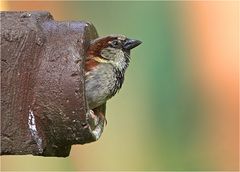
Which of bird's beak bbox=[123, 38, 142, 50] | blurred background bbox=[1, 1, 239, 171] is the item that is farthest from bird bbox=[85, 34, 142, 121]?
blurred background bbox=[1, 1, 239, 171]

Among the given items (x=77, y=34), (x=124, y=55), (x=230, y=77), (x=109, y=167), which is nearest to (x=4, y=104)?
(x=77, y=34)

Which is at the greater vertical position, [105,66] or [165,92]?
[105,66]

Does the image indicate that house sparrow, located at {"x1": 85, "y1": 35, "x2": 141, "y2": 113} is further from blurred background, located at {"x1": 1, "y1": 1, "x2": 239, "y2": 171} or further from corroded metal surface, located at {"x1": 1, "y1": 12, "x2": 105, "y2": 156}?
blurred background, located at {"x1": 1, "y1": 1, "x2": 239, "y2": 171}

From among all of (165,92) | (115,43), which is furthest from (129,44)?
(165,92)

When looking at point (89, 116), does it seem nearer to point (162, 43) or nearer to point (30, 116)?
point (30, 116)

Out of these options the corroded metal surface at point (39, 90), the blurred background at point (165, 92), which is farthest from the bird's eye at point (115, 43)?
the blurred background at point (165, 92)

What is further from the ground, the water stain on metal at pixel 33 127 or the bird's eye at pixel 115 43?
the bird's eye at pixel 115 43

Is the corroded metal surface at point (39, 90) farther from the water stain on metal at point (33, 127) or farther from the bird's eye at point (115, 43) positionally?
the bird's eye at point (115, 43)

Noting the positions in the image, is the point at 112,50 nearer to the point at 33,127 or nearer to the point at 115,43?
the point at 115,43
